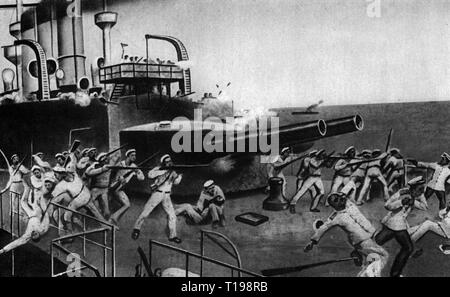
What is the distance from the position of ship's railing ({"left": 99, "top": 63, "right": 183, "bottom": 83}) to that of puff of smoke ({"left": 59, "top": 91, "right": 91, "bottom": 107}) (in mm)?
297

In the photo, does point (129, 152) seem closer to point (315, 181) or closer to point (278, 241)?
point (278, 241)

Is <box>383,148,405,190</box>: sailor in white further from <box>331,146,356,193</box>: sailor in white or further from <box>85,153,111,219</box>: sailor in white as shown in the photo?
<box>85,153,111,219</box>: sailor in white

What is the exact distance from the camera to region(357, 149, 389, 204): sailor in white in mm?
4129

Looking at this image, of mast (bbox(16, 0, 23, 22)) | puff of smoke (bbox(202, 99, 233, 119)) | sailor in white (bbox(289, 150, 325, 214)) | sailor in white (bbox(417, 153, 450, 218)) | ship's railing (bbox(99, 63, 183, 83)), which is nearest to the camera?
sailor in white (bbox(417, 153, 450, 218))

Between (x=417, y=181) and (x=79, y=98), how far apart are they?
11.0 feet

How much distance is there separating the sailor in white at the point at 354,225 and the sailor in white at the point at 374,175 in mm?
130

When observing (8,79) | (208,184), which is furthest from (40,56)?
(208,184)

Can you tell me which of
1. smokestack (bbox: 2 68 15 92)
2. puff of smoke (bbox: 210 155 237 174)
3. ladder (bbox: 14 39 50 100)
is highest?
ladder (bbox: 14 39 50 100)

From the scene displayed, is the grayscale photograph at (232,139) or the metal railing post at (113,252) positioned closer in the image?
the grayscale photograph at (232,139)

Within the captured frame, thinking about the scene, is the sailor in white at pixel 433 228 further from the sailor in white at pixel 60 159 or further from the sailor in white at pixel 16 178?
the sailor in white at pixel 16 178

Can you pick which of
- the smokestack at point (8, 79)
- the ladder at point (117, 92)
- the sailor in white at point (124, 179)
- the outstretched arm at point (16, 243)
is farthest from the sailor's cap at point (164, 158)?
the smokestack at point (8, 79)

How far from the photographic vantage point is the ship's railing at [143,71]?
14.6 ft

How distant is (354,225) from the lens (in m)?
4.16

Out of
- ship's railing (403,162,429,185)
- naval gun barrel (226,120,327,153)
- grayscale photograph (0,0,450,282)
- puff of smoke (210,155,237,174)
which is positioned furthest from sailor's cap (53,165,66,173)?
ship's railing (403,162,429,185)
